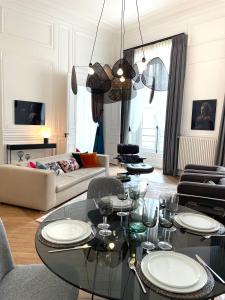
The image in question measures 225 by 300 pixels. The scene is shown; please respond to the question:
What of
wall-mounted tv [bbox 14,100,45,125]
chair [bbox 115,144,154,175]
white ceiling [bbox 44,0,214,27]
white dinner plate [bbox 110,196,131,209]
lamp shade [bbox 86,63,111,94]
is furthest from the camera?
wall-mounted tv [bbox 14,100,45,125]

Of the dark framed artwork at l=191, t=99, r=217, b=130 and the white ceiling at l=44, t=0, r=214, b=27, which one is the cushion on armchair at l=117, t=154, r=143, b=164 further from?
the white ceiling at l=44, t=0, r=214, b=27

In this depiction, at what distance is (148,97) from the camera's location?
21.1 feet

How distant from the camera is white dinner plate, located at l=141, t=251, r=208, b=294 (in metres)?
0.92

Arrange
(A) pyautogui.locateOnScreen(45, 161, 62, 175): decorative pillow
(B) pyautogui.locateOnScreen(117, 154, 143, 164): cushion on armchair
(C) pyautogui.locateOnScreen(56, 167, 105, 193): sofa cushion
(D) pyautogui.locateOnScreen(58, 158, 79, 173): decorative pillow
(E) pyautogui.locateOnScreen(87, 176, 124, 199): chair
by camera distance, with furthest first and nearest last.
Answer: (B) pyautogui.locateOnScreen(117, 154, 143, 164): cushion on armchair → (D) pyautogui.locateOnScreen(58, 158, 79, 173): decorative pillow → (A) pyautogui.locateOnScreen(45, 161, 62, 175): decorative pillow → (C) pyautogui.locateOnScreen(56, 167, 105, 193): sofa cushion → (E) pyautogui.locateOnScreen(87, 176, 124, 199): chair

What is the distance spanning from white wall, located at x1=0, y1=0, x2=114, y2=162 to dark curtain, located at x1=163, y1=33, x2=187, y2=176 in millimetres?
2409

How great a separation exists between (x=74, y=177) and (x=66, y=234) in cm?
274

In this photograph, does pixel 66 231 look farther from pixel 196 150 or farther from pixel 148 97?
pixel 148 97

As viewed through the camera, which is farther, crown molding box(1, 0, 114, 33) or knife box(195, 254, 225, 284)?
crown molding box(1, 0, 114, 33)

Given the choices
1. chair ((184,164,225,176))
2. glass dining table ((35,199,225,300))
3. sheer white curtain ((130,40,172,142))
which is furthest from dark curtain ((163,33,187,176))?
glass dining table ((35,199,225,300))

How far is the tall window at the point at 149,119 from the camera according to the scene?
6.09 meters

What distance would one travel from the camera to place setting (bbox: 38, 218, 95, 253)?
A: 1195 mm

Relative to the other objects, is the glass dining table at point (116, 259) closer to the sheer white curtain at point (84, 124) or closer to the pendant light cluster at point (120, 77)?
the pendant light cluster at point (120, 77)

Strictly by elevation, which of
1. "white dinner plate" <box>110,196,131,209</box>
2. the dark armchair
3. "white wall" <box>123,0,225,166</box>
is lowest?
the dark armchair

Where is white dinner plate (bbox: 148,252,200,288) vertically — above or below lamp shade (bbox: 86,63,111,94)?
below
